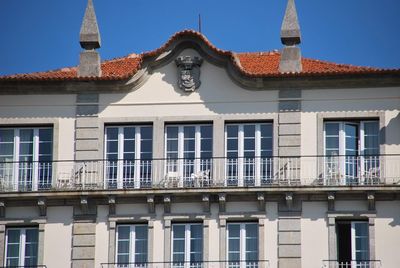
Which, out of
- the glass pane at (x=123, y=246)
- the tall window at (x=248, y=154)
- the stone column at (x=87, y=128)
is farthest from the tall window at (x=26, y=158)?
the tall window at (x=248, y=154)

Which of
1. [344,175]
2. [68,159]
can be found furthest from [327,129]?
[68,159]

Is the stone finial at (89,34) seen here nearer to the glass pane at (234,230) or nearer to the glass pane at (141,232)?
the glass pane at (141,232)

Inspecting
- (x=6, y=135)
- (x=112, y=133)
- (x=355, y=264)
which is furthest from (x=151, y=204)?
(x=355, y=264)

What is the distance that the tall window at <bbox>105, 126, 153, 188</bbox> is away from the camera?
168 feet

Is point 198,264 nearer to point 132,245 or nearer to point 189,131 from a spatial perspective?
point 132,245

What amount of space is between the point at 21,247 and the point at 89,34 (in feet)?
23.5

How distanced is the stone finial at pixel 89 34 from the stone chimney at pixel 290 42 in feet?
19.2

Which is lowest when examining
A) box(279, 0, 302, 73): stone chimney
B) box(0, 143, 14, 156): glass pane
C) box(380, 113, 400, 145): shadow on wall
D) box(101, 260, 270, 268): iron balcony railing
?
box(101, 260, 270, 268): iron balcony railing

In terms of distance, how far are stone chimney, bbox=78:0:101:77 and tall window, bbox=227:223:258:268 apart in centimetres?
678

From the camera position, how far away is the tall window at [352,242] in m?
49.6

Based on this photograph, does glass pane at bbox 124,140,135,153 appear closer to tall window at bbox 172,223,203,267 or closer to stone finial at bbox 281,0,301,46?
tall window at bbox 172,223,203,267

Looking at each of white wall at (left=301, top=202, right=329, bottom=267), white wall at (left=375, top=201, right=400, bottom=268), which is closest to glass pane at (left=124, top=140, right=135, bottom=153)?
white wall at (left=301, top=202, right=329, bottom=267)

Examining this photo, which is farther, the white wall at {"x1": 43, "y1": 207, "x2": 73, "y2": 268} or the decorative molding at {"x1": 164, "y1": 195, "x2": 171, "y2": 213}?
the white wall at {"x1": 43, "y1": 207, "x2": 73, "y2": 268}

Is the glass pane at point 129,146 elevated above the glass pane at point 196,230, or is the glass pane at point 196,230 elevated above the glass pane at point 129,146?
the glass pane at point 129,146
